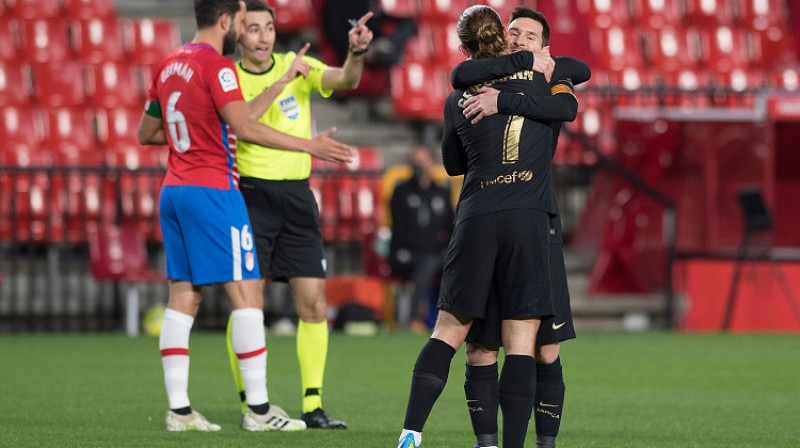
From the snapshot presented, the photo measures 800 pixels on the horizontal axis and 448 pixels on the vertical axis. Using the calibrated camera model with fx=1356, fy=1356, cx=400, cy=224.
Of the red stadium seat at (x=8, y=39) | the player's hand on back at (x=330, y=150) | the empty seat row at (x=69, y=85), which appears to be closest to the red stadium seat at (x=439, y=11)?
the empty seat row at (x=69, y=85)

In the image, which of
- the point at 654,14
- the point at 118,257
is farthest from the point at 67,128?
the point at 654,14

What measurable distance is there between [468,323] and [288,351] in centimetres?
709

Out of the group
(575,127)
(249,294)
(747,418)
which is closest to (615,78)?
(575,127)

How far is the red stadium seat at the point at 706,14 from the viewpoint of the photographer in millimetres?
21141

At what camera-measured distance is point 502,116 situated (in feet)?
17.5

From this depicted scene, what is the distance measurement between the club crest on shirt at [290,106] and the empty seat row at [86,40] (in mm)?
10843

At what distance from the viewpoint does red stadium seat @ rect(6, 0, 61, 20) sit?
18266mm

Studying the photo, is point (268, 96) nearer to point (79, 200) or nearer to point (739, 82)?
point (79, 200)

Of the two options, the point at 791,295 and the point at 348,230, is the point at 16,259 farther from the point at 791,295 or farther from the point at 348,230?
the point at 791,295

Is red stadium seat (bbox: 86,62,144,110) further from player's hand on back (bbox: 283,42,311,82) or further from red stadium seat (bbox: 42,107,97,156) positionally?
player's hand on back (bbox: 283,42,311,82)

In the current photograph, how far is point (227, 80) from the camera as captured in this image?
657 cm

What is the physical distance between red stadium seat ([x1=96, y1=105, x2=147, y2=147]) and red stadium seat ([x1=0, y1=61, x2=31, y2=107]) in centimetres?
99

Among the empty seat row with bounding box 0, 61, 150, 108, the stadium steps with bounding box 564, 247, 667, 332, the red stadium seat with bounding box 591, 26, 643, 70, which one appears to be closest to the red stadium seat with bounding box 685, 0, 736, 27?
the red stadium seat with bounding box 591, 26, 643, 70

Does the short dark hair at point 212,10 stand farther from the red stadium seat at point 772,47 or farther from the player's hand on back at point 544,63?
the red stadium seat at point 772,47
